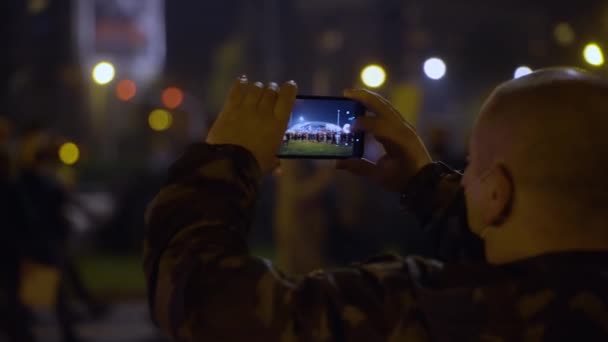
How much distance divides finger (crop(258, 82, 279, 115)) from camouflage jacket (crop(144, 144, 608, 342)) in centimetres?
10

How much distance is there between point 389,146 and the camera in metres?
1.63

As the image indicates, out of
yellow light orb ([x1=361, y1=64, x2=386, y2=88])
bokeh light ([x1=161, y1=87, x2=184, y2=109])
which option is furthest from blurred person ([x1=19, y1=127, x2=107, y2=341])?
bokeh light ([x1=161, y1=87, x2=184, y2=109])

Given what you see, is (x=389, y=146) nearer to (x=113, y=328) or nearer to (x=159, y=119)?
(x=113, y=328)

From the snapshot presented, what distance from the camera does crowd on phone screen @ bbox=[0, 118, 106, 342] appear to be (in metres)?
6.29

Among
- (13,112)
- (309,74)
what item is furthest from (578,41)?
(13,112)

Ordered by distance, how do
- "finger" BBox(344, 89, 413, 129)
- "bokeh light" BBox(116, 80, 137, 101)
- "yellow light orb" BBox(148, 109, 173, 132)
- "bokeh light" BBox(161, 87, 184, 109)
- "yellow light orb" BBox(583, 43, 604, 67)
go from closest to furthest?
"finger" BBox(344, 89, 413, 129) → "yellow light orb" BBox(583, 43, 604, 67) → "yellow light orb" BBox(148, 109, 173, 132) → "bokeh light" BBox(161, 87, 184, 109) → "bokeh light" BBox(116, 80, 137, 101)

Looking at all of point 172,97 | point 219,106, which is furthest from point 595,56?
point 172,97

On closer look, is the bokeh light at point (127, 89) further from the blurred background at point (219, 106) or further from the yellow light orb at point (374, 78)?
the yellow light orb at point (374, 78)

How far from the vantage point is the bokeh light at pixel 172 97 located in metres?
13.5

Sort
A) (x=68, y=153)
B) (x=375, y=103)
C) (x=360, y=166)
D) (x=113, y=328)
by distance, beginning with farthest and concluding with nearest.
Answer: (x=113, y=328) → (x=68, y=153) → (x=360, y=166) → (x=375, y=103)

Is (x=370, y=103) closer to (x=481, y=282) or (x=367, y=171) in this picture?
(x=367, y=171)

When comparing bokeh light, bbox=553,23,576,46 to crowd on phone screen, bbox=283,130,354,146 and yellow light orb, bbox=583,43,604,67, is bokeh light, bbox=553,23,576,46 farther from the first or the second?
crowd on phone screen, bbox=283,130,354,146

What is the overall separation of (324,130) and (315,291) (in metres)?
0.57

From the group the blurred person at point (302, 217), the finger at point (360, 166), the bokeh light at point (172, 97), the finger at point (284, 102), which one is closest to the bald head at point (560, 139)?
the finger at point (284, 102)
